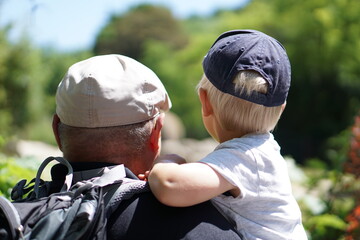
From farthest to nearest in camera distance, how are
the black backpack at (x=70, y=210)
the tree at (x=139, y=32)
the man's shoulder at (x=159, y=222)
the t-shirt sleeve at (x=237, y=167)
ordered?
the tree at (x=139, y=32), the t-shirt sleeve at (x=237, y=167), the man's shoulder at (x=159, y=222), the black backpack at (x=70, y=210)

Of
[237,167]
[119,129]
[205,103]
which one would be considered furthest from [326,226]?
[119,129]

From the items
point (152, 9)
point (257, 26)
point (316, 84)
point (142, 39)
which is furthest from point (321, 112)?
point (152, 9)

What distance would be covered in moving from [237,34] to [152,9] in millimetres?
55665

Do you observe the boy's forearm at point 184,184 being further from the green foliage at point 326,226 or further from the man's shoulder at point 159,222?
the green foliage at point 326,226

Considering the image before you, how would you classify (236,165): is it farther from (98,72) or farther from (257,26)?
(257,26)

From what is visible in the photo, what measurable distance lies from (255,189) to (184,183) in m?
0.32

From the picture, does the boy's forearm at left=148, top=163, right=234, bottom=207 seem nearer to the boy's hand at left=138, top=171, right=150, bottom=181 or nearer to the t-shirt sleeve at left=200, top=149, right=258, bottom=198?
the t-shirt sleeve at left=200, top=149, right=258, bottom=198

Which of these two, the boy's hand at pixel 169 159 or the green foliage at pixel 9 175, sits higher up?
the boy's hand at pixel 169 159

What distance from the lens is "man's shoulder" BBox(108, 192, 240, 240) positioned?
2.03 m

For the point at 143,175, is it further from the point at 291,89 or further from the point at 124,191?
the point at 291,89

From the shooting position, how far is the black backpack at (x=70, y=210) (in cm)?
191

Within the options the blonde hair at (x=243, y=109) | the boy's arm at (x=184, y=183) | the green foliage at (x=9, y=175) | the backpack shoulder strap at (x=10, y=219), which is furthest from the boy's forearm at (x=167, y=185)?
the green foliage at (x=9, y=175)

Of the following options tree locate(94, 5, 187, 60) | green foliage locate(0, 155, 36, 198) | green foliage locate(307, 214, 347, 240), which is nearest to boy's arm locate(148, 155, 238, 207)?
green foliage locate(0, 155, 36, 198)

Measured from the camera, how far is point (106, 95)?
2.19 meters
